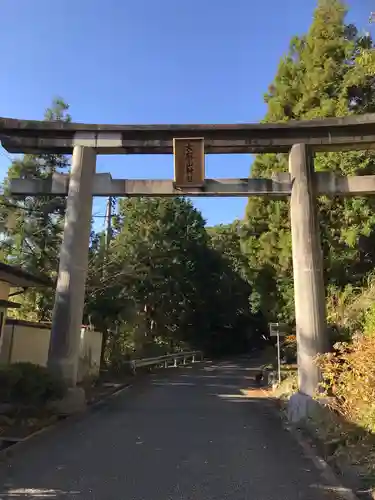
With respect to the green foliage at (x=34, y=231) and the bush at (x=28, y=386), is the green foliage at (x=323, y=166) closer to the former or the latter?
the green foliage at (x=34, y=231)

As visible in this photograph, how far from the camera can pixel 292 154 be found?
41.3 ft

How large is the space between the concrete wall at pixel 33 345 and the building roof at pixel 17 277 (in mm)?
1091

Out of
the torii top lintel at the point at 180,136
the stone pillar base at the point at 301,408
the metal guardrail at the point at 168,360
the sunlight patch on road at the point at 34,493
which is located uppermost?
the torii top lintel at the point at 180,136

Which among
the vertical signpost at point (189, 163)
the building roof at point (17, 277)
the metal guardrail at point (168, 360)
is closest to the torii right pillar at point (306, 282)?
the vertical signpost at point (189, 163)

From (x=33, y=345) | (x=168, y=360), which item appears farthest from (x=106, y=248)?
(x=168, y=360)

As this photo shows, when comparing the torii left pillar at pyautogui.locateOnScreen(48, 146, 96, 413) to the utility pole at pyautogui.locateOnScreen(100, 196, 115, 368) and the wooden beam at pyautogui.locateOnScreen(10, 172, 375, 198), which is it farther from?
the utility pole at pyautogui.locateOnScreen(100, 196, 115, 368)

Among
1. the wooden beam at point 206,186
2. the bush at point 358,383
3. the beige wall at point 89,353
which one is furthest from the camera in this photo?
the beige wall at point 89,353

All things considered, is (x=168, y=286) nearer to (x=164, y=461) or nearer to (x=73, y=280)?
(x=73, y=280)

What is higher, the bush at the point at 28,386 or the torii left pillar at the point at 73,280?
the torii left pillar at the point at 73,280

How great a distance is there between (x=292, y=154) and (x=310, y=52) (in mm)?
10117

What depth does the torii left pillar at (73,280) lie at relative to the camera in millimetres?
11570

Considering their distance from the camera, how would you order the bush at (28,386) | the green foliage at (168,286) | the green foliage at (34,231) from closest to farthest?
the bush at (28,386)
the green foliage at (34,231)
the green foliage at (168,286)

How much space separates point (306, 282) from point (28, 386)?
6.99m

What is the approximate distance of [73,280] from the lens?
12031mm
